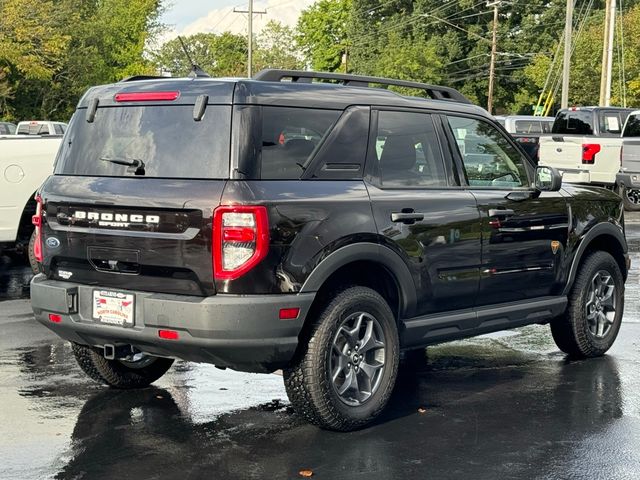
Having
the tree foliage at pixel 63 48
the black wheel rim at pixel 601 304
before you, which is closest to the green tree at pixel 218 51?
the tree foliage at pixel 63 48

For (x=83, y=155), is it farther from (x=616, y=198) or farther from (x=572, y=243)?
(x=616, y=198)

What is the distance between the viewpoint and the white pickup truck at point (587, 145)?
75.0 feet

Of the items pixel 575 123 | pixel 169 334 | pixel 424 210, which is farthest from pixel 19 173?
pixel 575 123

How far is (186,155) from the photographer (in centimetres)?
550

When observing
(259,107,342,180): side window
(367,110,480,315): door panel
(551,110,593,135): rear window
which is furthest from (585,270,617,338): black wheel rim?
(551,110,593,135): rear window

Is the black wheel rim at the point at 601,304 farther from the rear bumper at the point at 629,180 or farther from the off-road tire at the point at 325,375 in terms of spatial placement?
the rear bumper at the point at 629,180

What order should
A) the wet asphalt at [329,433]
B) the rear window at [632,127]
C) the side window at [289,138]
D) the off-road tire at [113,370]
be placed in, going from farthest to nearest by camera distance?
the rear window at [632,127]
the off-road tire at [113,370]
the side window at [289,138]
the wet asphalt at [329,433]

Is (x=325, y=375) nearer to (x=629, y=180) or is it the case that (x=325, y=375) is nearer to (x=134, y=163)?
(x=134, y=163)

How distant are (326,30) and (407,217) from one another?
92.7 m

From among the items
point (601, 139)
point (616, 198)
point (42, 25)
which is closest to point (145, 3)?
point (42, 25)

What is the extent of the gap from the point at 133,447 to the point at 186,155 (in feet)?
5.14

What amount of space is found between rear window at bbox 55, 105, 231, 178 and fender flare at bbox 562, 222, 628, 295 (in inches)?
126

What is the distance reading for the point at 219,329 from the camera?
523 cm

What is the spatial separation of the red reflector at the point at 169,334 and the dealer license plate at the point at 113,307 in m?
0.22
